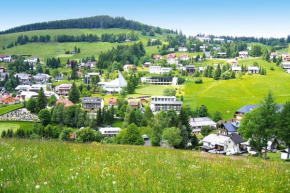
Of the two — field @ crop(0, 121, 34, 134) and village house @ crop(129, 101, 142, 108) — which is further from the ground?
village house @ crop(129, 101, 142, 108)

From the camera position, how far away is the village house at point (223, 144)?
48.1 metres

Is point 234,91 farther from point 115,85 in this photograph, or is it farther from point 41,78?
point 41,78

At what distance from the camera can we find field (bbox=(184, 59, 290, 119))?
80.0 meters

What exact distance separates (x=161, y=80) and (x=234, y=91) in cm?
3317

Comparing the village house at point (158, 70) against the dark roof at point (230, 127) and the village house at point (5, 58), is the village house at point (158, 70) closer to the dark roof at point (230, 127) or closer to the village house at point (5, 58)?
the dark roof at point (230, 127)

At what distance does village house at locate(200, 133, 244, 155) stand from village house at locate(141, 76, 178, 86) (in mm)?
61301

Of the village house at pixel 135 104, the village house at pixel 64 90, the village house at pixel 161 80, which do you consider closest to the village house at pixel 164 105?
the village house at pixel 135 104

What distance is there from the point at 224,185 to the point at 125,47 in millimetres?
169479

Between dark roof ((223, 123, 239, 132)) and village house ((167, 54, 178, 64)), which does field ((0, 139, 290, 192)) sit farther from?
village house ((167, 54, 178, 64))

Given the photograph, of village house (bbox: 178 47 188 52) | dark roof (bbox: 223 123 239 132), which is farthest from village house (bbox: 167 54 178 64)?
dark roof (bbox: 223 123 239 132)

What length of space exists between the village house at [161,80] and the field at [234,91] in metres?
6.73

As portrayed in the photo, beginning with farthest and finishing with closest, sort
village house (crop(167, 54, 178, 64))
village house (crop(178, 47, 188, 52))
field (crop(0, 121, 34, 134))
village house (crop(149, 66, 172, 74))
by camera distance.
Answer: village house (crop(178, 47, 188, 52)) → village house (crop(167, 54, 178, 64)) → village house (crop(149, 66, 172, 74)) → field (crop(0, 121, 34, 134))

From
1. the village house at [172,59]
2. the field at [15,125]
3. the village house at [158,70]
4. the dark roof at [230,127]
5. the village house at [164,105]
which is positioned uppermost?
the village house at [172,59]

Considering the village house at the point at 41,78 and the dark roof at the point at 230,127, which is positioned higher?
the village house at the point at 41,78
